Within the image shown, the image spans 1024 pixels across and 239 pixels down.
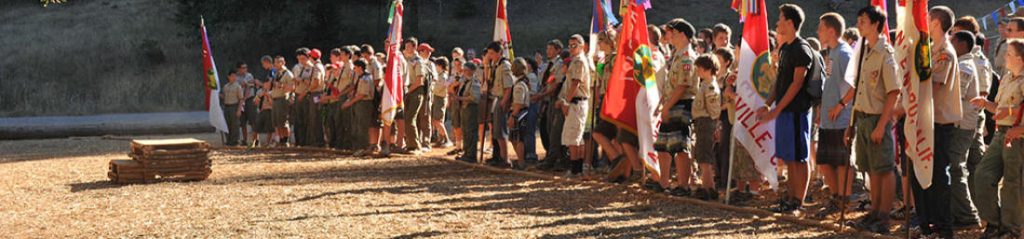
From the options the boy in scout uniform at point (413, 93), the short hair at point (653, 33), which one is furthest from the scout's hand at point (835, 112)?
the boy in scout uniform at point (413, 93)

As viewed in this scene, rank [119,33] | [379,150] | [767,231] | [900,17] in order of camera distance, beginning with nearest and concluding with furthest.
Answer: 1. [900,17]
2. [767,231]
3. [379,150]
4. [119,33]

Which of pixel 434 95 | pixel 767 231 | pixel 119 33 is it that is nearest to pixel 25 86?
pixel 119 33

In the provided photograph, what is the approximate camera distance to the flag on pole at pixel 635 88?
12.0 m

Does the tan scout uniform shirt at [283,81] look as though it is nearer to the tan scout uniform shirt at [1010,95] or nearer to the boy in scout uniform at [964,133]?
the boy in scout uniform at [964,133]

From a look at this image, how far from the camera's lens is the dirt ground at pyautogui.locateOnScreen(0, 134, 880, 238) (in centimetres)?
989

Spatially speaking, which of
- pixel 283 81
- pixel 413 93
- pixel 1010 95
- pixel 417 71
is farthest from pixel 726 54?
pixel 283 81

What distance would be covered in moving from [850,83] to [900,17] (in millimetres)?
1135

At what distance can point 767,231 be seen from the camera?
9523mm

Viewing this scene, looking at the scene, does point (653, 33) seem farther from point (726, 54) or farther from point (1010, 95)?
point (1010, 95)

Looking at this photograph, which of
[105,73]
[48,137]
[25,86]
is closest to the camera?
[48,137]

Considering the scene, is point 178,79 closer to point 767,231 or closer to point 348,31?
point 348,31

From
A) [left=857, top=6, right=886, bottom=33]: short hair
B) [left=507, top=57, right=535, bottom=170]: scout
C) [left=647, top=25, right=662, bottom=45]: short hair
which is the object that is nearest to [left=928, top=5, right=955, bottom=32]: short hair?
[left=857, top=6, right=886, bottom=33]: short hair

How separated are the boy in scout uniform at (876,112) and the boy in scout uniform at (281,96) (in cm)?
1344

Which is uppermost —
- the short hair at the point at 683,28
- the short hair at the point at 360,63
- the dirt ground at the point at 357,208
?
the short hair at the point at 683,28
